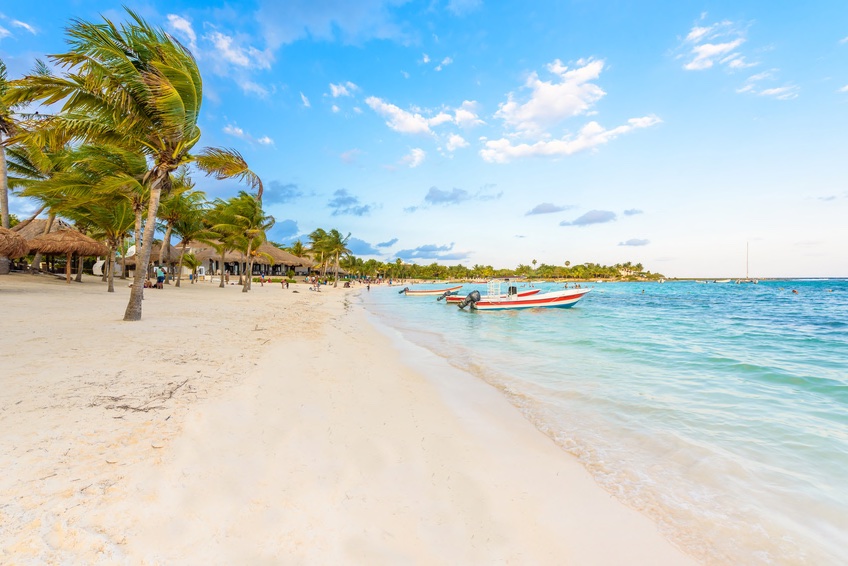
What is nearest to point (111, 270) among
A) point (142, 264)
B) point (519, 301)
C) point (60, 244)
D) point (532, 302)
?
point (60, 244)

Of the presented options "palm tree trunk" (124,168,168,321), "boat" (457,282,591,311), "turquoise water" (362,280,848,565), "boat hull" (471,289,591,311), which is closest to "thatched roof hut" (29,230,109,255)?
"palm tree trunk" (124,168,168,321)

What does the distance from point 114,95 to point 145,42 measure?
1.42 metres

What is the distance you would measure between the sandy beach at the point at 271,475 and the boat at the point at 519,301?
58.2ft

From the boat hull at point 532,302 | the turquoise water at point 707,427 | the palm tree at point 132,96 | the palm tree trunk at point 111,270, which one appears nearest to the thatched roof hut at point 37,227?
the palm tree trunk at point 111,270

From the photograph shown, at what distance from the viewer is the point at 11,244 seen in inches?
592

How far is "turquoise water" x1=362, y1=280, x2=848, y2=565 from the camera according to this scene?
114 inches

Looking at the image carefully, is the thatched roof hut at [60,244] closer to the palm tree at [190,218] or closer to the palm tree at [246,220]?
the palm tree at [190,218]

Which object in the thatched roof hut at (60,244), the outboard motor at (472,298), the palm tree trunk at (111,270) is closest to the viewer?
the palm tree trunk at (111,270)

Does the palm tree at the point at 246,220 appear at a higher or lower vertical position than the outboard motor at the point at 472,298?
higher

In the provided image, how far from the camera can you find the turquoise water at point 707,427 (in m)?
2.90

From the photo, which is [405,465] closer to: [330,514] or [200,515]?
[330,514]

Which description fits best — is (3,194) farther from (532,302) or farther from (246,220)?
(532,302)

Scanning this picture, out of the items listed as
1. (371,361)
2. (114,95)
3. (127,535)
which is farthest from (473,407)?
(114,95)

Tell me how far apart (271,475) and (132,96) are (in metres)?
10.2
